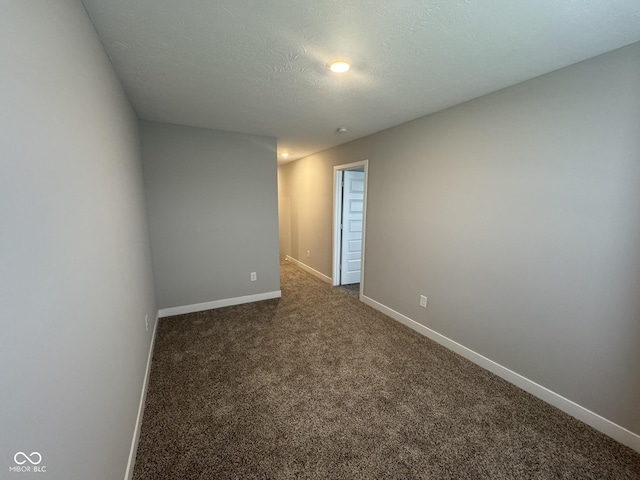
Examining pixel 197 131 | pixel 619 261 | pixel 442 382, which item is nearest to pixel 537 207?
pixel 619 261

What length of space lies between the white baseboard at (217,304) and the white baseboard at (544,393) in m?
2.03

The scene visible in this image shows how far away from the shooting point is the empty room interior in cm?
80

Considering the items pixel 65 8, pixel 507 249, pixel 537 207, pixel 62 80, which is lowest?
pixel 507 249

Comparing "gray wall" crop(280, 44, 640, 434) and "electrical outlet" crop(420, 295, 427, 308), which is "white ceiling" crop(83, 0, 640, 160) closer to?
"gray wall" crop(280, 44, 640, 434)

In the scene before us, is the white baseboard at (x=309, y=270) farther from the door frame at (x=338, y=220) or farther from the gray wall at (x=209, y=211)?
the gray wall at (x=209, y=211)

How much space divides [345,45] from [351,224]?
118 inches

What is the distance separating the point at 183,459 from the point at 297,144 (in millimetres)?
3698

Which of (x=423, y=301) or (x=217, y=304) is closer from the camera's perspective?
(x=423, y=301)

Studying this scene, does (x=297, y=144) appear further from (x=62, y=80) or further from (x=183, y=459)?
(x=183, y=459)

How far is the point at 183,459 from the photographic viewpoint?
4.85 ft

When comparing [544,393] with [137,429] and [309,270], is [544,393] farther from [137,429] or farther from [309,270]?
[309,270]

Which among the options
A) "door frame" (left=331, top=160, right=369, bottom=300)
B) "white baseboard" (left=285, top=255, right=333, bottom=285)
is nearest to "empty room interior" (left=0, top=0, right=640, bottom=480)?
"door frame" (left=331, top=160, right=369, bottom=300)

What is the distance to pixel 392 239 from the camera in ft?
10.5

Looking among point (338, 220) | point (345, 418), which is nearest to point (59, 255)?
point (345, 418)
